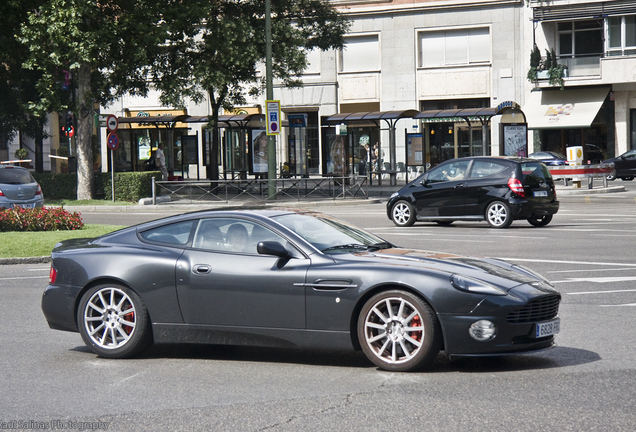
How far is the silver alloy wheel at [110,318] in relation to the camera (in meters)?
7.31

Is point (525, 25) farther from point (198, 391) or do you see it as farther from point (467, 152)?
point (198, 391)

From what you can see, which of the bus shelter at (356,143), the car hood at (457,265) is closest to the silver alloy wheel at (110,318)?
the car hood at (457,265)

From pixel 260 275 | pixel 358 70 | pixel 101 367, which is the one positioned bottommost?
pixel 101 367

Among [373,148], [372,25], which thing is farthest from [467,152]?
[372,25]

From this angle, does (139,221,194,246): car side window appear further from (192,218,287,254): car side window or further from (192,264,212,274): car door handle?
(192,264,212,274): car door handle

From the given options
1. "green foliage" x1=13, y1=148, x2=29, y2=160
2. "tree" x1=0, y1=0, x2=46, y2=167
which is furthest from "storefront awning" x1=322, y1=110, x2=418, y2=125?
"green foliage" x1=13, y1=148, x2=29, y2=160

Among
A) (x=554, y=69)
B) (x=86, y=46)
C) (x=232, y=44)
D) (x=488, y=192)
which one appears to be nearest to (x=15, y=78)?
(x=86, y=46)

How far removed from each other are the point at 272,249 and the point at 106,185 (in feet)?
84.8

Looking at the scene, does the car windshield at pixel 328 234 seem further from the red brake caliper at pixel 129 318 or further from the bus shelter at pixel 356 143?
the bus shelter at pixel 356 143

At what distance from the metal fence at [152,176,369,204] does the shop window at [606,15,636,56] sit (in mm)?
18492

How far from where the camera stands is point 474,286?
633cm

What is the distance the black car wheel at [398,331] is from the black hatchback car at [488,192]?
1268 centimetres

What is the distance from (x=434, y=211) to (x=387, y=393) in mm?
14105

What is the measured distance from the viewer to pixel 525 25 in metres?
44.4
